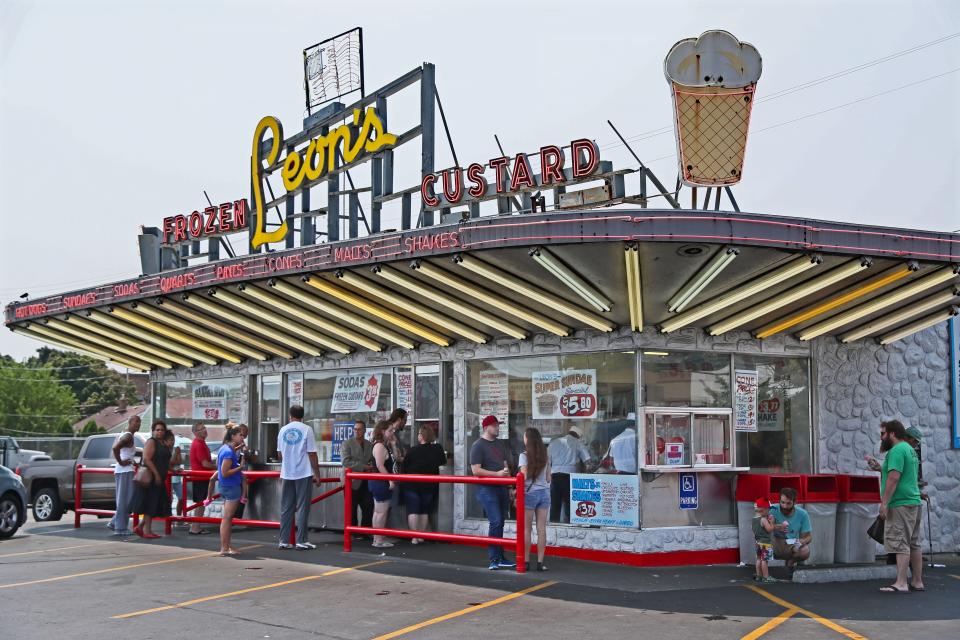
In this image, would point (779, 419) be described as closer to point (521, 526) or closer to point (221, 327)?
point (521, 526)

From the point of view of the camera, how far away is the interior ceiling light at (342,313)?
1369 cm

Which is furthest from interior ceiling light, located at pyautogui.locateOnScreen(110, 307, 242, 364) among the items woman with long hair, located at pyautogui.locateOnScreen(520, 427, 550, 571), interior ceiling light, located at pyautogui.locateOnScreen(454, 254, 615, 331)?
woman with long hair, located at pyautogui.locateOnScreen(520, 427, 550, 571)

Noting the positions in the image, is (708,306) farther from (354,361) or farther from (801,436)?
(354,361)

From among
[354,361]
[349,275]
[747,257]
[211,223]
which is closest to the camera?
[747,257]

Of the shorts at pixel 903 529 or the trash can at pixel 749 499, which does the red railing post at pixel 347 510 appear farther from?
the shorts at pixel 903 529

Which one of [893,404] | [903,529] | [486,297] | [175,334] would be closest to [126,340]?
[175,334]

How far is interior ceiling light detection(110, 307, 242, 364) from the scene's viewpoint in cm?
1686

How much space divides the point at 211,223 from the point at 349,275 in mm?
7312

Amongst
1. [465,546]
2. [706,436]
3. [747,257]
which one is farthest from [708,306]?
[465,546]

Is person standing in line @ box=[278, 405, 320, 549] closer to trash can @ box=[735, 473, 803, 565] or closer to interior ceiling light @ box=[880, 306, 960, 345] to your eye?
trash can @ box=[735, 473, 803, 565]

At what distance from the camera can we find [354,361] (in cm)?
1630

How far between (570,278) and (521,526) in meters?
2.86

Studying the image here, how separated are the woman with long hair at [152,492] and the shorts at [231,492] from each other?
7.81 ft

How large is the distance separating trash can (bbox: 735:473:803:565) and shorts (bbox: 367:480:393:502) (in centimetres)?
469
